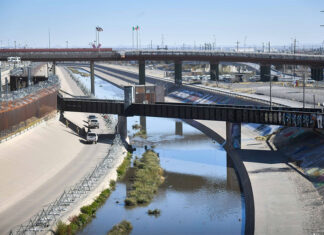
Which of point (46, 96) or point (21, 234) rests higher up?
point (46, 96)

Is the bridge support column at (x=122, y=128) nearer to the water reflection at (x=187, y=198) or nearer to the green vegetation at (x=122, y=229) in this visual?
the water reflection at (x=187, y=198)

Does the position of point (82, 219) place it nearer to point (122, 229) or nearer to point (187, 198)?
point (122, 229)

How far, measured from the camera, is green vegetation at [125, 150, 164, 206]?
55.8m

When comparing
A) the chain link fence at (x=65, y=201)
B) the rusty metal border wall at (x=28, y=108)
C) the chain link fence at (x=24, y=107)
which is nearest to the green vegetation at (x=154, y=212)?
the chain link fence at (x=65, y=201)

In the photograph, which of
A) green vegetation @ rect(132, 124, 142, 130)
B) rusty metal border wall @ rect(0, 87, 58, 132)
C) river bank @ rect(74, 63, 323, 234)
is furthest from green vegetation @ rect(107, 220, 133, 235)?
green vegetation @ rect(132, 124, 142, 130)

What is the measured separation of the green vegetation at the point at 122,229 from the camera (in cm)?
4728

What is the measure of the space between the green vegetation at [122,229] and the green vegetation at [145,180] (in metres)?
6.20

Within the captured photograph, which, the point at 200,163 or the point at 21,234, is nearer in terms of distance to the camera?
the point at 21,234

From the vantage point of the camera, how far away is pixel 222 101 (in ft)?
394

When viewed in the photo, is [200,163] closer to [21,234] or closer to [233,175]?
[233,175]

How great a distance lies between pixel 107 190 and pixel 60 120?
112 feet

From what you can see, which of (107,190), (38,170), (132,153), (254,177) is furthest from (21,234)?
(132,153)

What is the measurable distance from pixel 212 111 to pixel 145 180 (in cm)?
1916

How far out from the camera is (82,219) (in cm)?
4862
